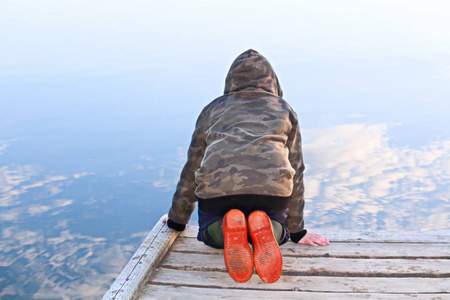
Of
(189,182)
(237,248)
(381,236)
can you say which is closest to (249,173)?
(237,248)

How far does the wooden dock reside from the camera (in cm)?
247

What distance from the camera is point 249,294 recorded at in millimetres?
2438

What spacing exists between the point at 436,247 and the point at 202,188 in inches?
66.6

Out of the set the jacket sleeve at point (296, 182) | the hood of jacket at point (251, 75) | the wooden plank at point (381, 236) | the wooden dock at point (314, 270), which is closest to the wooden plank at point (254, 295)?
the wooden dock at point (314, 270)

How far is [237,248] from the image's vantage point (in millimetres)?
2387

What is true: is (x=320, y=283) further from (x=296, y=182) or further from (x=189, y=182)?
(x=189, y=182)

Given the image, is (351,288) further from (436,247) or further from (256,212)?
(436,247)

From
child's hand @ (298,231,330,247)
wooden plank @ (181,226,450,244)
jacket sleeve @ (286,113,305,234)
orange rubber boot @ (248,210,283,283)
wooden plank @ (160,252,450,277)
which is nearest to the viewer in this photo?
orange rubber boot @ (248,210,283,283)

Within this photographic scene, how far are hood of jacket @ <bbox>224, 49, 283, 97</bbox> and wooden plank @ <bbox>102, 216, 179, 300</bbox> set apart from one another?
107 cm

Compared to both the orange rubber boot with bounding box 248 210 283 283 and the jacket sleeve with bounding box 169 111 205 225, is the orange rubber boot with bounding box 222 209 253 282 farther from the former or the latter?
the jacket sleeve with bounding box 169 111 205 225

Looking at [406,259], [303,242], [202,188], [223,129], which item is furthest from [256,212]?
[406,259]

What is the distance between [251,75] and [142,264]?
1.35 meters

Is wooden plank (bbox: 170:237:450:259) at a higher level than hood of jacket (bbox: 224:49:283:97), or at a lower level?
lower

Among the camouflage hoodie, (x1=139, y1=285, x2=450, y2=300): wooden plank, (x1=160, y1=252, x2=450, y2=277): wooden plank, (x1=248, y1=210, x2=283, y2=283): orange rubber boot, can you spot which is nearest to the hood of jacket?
the camouflage hoodie
